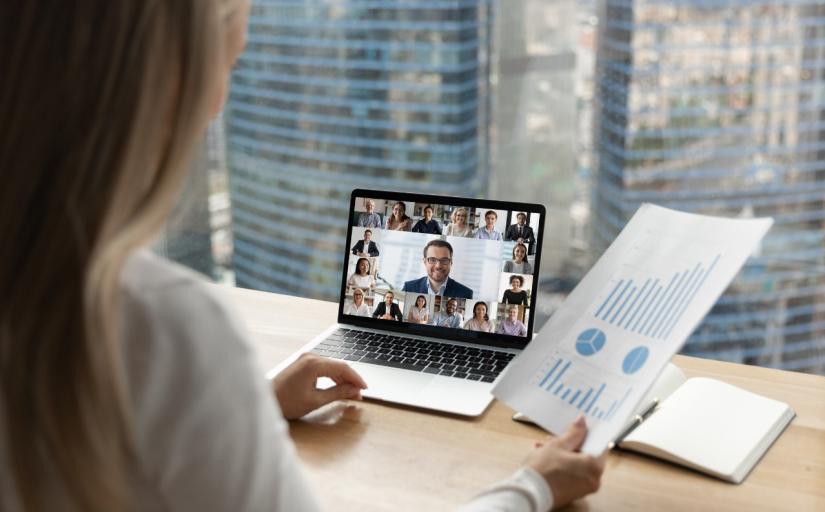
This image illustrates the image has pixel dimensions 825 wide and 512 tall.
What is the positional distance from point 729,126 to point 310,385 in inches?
72.4

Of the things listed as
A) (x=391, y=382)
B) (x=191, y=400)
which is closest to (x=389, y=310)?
(x=391, y=382)

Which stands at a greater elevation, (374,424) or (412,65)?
(412,65)

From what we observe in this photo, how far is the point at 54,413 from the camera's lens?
582mm

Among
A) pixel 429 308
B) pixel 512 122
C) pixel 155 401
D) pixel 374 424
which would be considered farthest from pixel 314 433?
pixel 512 122

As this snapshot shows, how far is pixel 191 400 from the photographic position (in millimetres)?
596

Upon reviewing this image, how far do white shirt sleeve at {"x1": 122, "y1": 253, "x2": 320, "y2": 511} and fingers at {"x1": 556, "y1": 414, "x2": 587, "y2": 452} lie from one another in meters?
0.42

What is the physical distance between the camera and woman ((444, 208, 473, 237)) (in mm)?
1326

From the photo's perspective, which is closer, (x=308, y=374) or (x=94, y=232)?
(x=94, y=232)

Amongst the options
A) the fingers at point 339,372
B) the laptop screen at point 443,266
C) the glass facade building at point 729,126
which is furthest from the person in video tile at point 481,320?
the glass facade building at point 729,126

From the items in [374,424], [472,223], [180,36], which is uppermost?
[180,36]

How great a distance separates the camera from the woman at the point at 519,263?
1298 mm

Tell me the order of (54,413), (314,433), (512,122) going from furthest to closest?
(512,122), (314,433), (54,413)

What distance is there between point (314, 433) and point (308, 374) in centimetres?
8

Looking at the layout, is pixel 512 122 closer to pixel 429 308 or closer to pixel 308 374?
pixel 429 308
